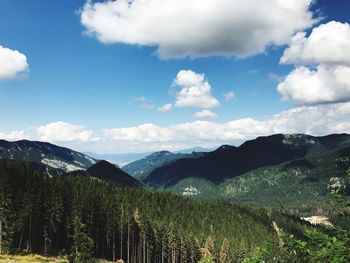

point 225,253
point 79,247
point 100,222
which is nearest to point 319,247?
point 79,247

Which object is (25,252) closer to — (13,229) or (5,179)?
(13,229)

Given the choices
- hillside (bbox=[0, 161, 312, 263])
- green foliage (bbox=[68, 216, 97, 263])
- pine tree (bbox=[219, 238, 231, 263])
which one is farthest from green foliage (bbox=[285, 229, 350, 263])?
pine tree (bbox=[219, 238, 231, 263])

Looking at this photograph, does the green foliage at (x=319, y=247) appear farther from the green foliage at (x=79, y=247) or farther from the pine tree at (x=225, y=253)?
the pine tree at (x=225, y=253)

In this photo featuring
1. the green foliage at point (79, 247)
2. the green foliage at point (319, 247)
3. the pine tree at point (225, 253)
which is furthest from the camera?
the pine tree at point (225, 253)

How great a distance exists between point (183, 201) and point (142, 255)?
188ft

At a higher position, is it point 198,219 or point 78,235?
point 78,235

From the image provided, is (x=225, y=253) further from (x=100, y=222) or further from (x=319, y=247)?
(x=319, y=247)

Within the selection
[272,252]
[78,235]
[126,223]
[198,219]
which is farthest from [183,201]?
[272,252]

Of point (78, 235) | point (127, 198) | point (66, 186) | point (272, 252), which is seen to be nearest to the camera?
point (272, 252)

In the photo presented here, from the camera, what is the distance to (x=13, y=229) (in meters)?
102

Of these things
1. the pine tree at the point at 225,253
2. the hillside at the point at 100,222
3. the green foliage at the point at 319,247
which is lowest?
the pine tree at the point at 225,253

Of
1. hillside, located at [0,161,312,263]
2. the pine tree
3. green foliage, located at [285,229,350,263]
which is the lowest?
the pine tree

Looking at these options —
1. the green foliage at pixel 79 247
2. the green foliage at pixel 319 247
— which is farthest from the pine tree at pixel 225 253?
the green foliage at pixel 319 247

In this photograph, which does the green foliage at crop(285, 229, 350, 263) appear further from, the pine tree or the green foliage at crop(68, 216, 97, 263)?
the pine tree
